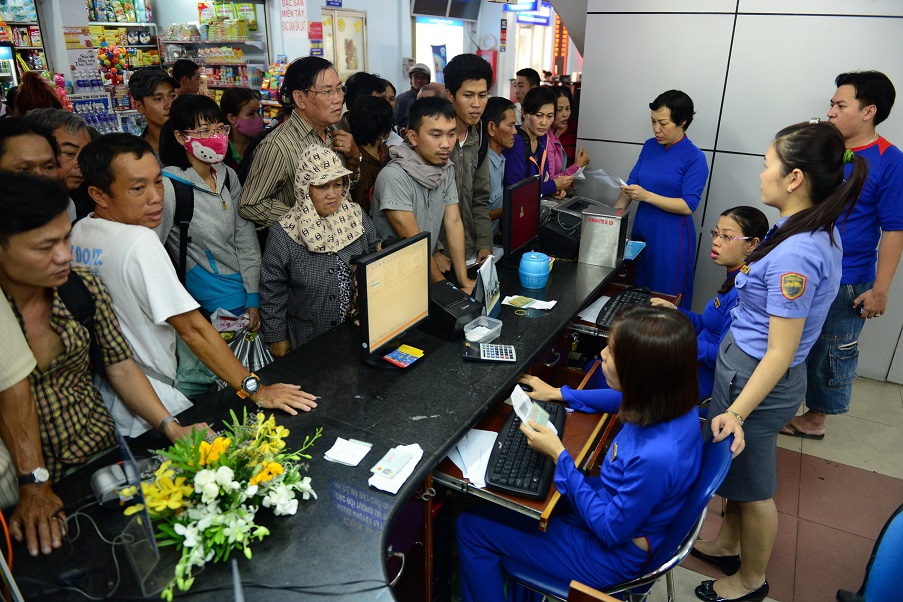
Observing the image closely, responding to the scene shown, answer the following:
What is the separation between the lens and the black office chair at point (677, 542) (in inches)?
63.0

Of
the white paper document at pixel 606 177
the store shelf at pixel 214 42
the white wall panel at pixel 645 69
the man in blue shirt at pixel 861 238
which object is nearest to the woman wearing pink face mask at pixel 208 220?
the white paper document at pixel 606 177

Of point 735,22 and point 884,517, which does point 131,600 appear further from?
point 735,22

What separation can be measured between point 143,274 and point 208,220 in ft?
2.73

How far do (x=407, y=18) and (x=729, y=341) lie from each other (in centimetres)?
807

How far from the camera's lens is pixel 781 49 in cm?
389

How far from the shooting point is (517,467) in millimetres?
1859

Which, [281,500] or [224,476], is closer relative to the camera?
[224,476]

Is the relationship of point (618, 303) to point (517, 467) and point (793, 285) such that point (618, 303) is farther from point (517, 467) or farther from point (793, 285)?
point (517, 467)

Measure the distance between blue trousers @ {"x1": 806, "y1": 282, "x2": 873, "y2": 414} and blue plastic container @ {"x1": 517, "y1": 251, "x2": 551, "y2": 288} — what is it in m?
1.51

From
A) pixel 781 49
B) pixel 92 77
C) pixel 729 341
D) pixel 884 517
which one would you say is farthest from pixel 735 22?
pixel 92 77

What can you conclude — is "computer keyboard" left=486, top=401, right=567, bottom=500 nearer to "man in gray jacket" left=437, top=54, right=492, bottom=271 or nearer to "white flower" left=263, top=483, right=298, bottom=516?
"white flower" left=263, top=483, right=298, bottom=516

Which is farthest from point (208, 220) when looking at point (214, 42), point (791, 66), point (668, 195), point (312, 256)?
point (214, 42)

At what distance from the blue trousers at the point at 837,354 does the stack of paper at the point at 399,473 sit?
98.2 inches

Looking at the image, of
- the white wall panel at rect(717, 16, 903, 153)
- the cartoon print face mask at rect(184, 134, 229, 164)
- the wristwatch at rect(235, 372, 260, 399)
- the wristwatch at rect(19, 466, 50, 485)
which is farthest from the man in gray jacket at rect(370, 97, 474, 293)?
the white wall panel at rect(717, 16, 903, 153)
